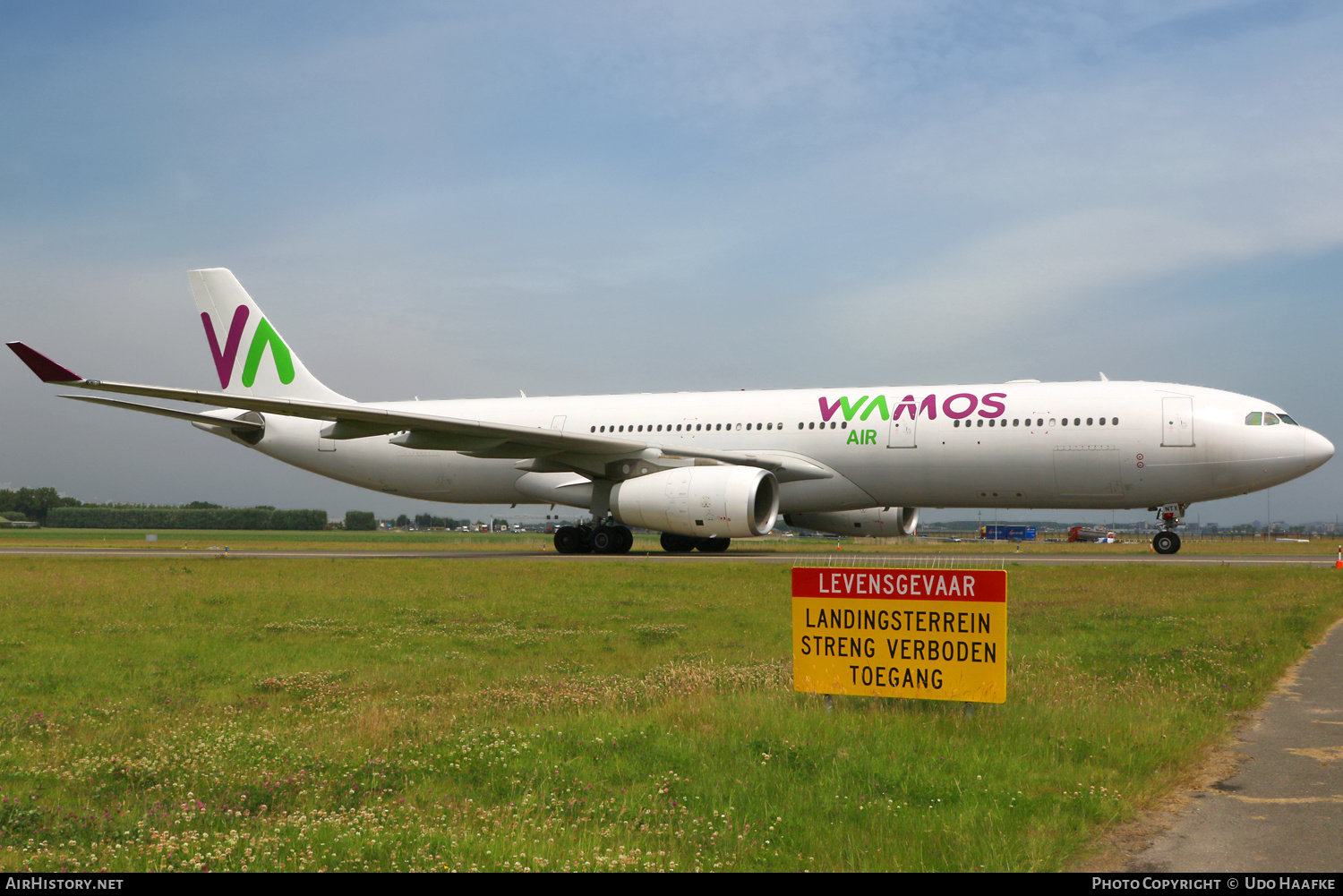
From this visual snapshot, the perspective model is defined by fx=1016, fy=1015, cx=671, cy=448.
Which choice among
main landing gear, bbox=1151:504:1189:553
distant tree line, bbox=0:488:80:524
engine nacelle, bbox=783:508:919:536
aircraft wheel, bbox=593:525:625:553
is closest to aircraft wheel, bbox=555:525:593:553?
aircraft wheel, bbox=593:525:625:553

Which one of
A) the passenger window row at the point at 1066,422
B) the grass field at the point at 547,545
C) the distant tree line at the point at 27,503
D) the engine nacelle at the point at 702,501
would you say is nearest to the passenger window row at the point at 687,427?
the engine nacelle at the point at 702,501

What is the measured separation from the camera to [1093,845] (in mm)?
3939

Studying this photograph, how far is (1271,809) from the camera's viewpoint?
4398 millimetres

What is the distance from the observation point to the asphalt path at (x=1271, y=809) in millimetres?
3750

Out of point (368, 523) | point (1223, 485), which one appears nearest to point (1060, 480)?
point (1223, 485)

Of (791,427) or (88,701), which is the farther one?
(791,427)

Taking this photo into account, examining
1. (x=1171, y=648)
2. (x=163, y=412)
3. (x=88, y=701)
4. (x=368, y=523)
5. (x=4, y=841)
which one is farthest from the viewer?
(x=368, y=523)

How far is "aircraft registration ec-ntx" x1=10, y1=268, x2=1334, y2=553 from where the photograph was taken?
19.9m

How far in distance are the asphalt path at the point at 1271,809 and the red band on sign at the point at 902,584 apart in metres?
1.53

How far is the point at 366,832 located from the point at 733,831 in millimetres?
1441

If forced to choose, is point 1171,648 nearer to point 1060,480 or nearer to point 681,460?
point 1060,480

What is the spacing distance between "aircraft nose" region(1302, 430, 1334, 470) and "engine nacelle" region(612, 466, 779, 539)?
33.9 feet

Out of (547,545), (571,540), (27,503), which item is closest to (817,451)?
(571,540)
